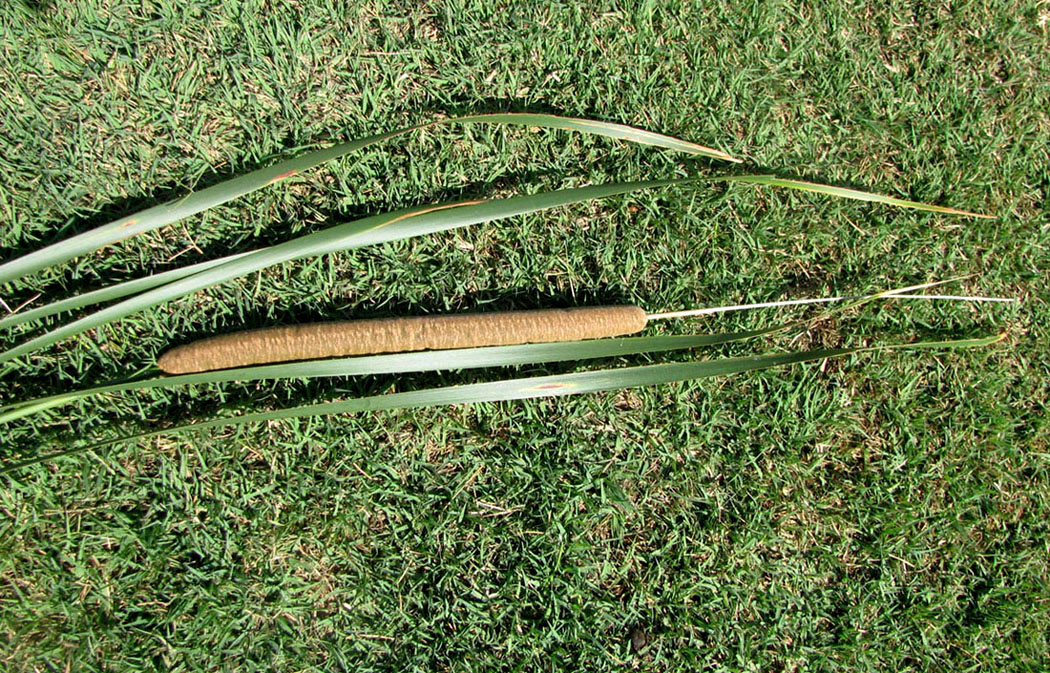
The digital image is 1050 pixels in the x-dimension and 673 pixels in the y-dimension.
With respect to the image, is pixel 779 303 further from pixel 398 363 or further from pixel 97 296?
pixel 97 296

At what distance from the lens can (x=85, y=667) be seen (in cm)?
206

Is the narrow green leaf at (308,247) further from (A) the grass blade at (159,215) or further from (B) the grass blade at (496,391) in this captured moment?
(B) the grass blade at (496,391)

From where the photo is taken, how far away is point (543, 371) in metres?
2.27

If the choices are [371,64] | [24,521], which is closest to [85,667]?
[24,521]

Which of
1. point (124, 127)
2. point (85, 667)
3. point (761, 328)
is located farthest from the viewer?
point (761, 328)

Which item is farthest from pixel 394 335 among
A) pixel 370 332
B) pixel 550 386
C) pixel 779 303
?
pixel 779 303

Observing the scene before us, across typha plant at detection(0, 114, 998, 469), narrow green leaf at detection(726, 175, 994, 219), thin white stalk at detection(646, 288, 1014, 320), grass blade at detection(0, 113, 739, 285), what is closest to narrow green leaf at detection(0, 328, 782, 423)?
typha plant at detection(0, 114, 998, 469)

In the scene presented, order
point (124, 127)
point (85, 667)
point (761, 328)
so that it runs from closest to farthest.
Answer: point (85, 667) → point (124, 127) → point (761, 328)

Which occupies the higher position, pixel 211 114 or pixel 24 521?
pixel 211 114

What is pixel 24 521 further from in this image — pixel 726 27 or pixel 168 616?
pixel 726 27

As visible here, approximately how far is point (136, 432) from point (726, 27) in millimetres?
2325

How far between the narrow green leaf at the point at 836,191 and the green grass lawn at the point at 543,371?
0.11 m

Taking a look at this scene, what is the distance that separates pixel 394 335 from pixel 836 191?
4.69 feet

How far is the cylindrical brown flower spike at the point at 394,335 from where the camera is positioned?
2.01m
